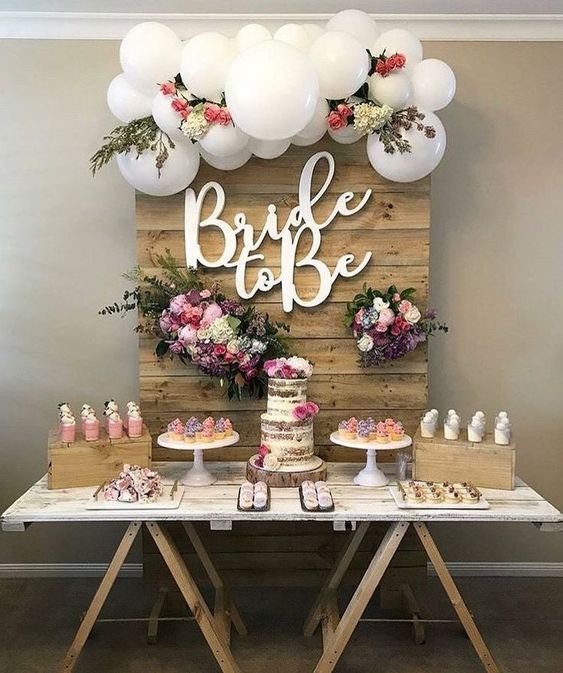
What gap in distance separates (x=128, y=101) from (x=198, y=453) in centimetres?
140

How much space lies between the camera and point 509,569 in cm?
357

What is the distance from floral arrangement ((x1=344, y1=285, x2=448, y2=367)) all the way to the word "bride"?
15 cm

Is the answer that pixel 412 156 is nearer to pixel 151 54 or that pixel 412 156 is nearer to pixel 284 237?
pixel 284 237

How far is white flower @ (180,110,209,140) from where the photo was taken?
→ 8.72 feet

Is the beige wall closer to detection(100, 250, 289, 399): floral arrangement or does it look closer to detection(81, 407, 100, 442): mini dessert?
detection(100, 250, 289, 399): floral arrangement

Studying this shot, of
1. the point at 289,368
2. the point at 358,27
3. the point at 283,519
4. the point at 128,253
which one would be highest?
the point at 358,27

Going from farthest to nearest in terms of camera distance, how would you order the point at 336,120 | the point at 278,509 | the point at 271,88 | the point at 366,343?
1. the point at 366,343
2. the point at 336,120
3. the point at 278,509
4. the point at 271,88

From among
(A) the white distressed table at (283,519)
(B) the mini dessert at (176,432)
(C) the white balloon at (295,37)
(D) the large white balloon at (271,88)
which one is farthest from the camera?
(B) the mini dessert at (176,432)

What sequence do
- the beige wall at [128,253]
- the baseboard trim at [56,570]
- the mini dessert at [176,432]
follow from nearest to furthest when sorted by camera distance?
the mini dessert at [176,432]
the beige wall at [128,253]
the baseboard trim at [56,570]

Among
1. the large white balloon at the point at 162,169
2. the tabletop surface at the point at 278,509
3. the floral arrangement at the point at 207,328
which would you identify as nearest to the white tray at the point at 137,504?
the tabletop surface at the point at 278,509

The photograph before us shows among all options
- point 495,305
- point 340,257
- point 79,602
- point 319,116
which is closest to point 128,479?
point 79,602

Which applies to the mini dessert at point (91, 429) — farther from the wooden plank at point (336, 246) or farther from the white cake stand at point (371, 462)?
the white cake stand at point (371, 462)

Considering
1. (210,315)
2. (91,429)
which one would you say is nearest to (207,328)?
(210,315)

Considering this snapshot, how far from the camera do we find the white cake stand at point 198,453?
2.76m
